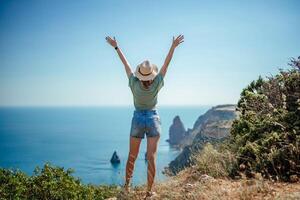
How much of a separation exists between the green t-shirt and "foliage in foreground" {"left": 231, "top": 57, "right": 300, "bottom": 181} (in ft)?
6.44

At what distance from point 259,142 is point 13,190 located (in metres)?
9.97

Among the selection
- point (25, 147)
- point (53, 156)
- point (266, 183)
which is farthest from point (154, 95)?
point (25, 147)

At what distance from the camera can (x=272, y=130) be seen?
7598 mm

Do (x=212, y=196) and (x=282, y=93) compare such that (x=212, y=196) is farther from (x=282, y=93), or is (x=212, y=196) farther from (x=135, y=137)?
(x=282, y=93)

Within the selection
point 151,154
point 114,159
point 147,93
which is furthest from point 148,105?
point 114,159

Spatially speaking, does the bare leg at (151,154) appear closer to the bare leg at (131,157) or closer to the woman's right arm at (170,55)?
the bare leg at (131,157)

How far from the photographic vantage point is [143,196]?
20.1 feet

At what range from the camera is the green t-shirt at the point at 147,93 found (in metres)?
5.84

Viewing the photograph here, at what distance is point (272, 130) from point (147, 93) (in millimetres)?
3267

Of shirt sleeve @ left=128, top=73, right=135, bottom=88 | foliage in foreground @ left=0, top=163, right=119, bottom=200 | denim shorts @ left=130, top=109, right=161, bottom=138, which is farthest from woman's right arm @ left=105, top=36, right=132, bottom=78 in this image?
foliage in foreground @ left=0, top=163, right=119, bottom=200

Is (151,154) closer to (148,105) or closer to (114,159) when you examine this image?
(148,105)

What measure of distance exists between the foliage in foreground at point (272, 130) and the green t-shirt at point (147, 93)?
6.44 ft

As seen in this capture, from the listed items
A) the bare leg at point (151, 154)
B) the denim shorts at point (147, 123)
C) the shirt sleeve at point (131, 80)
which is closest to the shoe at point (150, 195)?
the bare leg at point (151, 154)

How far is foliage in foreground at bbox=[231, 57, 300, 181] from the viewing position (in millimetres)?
6328
